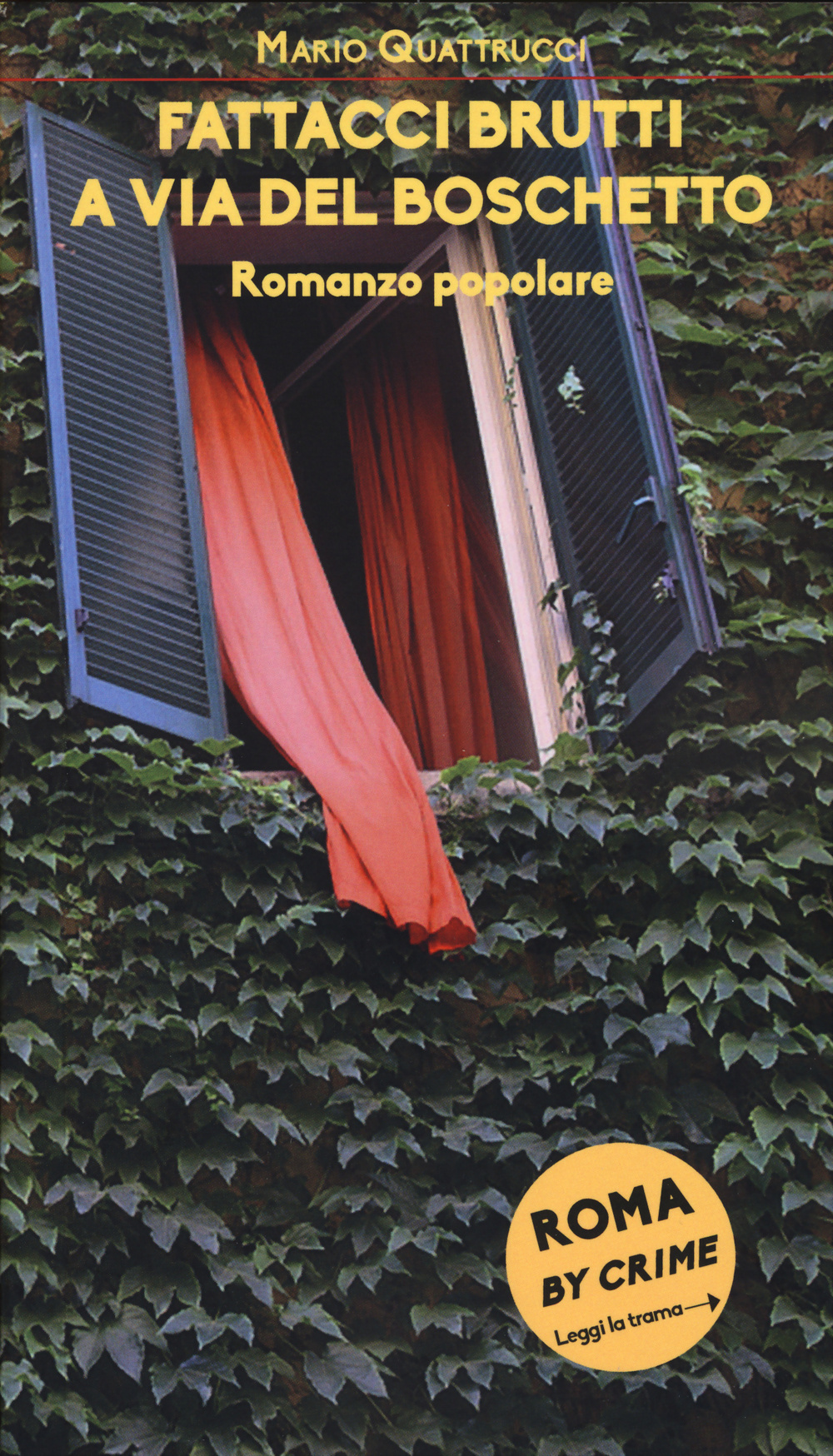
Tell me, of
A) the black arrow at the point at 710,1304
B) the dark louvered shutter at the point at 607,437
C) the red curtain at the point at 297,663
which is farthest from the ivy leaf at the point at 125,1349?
the dark louvered shutter at the point at 607,437

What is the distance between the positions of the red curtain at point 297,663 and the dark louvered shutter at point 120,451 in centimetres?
23

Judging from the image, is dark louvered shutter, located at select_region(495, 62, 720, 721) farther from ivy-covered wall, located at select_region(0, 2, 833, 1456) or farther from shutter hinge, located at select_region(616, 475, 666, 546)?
ivy-covered wall, located at select_region(0, 2, 833, 1456)

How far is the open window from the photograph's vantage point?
14.6 ft

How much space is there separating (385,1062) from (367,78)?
3.19 m

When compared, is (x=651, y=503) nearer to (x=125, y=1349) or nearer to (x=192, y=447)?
(x=192, y=447)

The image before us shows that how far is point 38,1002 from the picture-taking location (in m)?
4.16

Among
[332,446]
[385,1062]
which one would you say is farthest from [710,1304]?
[332,446]

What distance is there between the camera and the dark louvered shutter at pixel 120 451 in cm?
440

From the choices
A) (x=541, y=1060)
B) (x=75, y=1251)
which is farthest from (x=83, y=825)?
(x=541, y=1060)

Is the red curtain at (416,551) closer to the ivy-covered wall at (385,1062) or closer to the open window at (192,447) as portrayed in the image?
the open window at (192,447)

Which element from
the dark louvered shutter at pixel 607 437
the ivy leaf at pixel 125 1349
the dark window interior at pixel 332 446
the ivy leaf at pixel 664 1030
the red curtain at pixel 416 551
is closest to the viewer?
the ivy leaf at pixel 125 1349

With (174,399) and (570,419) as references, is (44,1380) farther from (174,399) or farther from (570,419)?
(570,419)

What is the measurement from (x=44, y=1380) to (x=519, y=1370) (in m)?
1.13

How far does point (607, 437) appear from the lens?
4832mm
